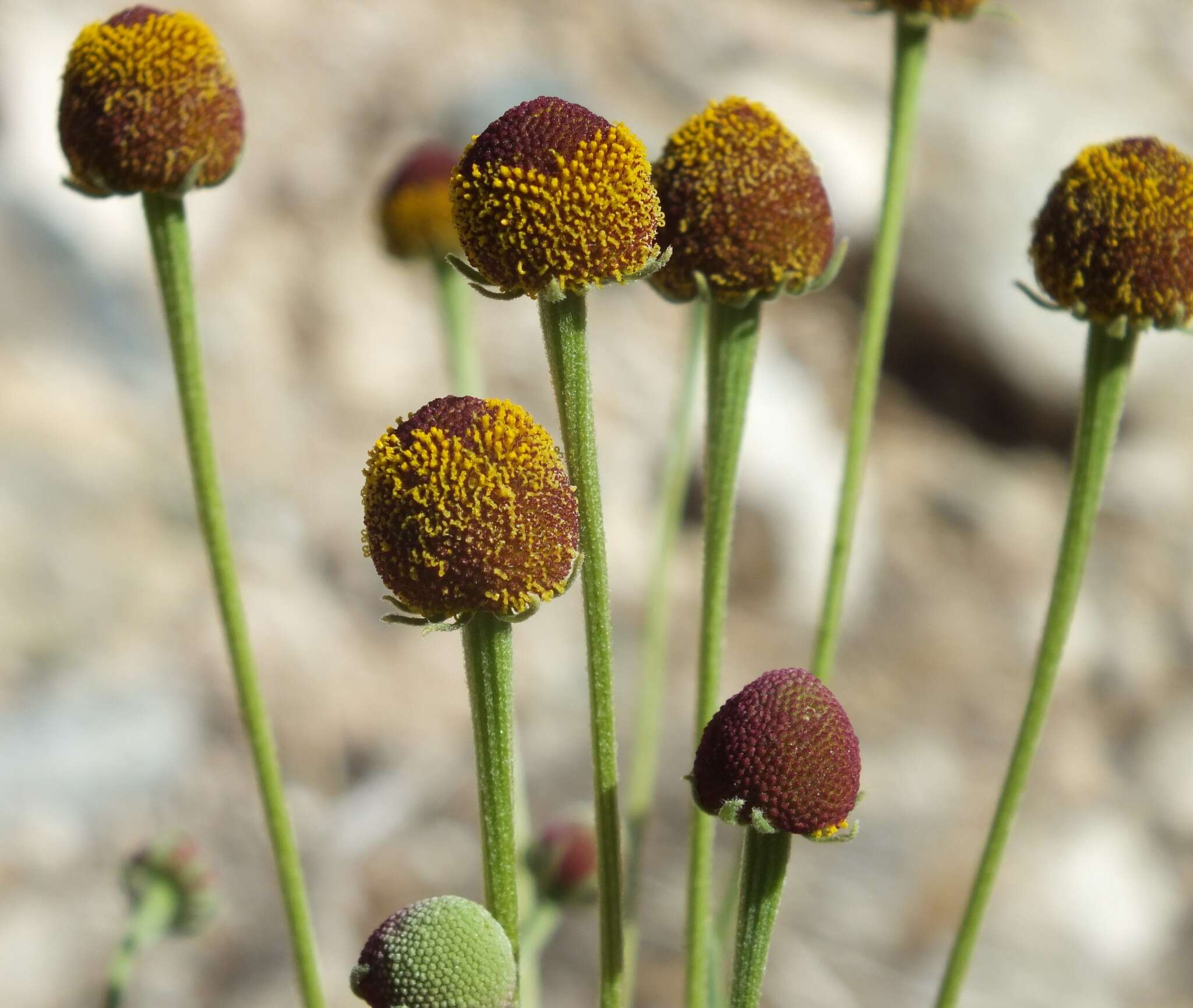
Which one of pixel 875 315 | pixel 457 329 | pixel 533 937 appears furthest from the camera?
pixel 457 329

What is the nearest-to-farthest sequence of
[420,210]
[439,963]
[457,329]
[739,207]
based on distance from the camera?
1. [439,963]
2. [739,207]
3. [457,329]
4. [420,210]

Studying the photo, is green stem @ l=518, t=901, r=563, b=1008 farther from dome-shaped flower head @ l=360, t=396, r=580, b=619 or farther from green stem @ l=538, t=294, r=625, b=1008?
dome-shaped flower head @ l=360, t=396, r=580, b=619

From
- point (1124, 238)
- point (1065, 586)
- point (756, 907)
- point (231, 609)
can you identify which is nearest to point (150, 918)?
point (231, 609)

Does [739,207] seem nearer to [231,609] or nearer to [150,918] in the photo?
Answer: [231,609]

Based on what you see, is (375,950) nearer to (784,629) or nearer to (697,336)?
(697,336)

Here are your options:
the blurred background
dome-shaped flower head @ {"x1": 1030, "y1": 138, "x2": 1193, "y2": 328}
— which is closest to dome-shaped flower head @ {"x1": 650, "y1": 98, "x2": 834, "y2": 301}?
dome-shaped flower head @ {"x1": 1030, "y1": 138, "x2": 1193, "y2": 328}

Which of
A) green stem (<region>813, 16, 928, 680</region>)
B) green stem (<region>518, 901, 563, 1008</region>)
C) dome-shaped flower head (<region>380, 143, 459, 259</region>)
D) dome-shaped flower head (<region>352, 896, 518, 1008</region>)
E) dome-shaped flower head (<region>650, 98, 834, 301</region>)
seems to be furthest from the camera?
dome-shaped flower head (<region>380, 143, 459, 259</region>)
